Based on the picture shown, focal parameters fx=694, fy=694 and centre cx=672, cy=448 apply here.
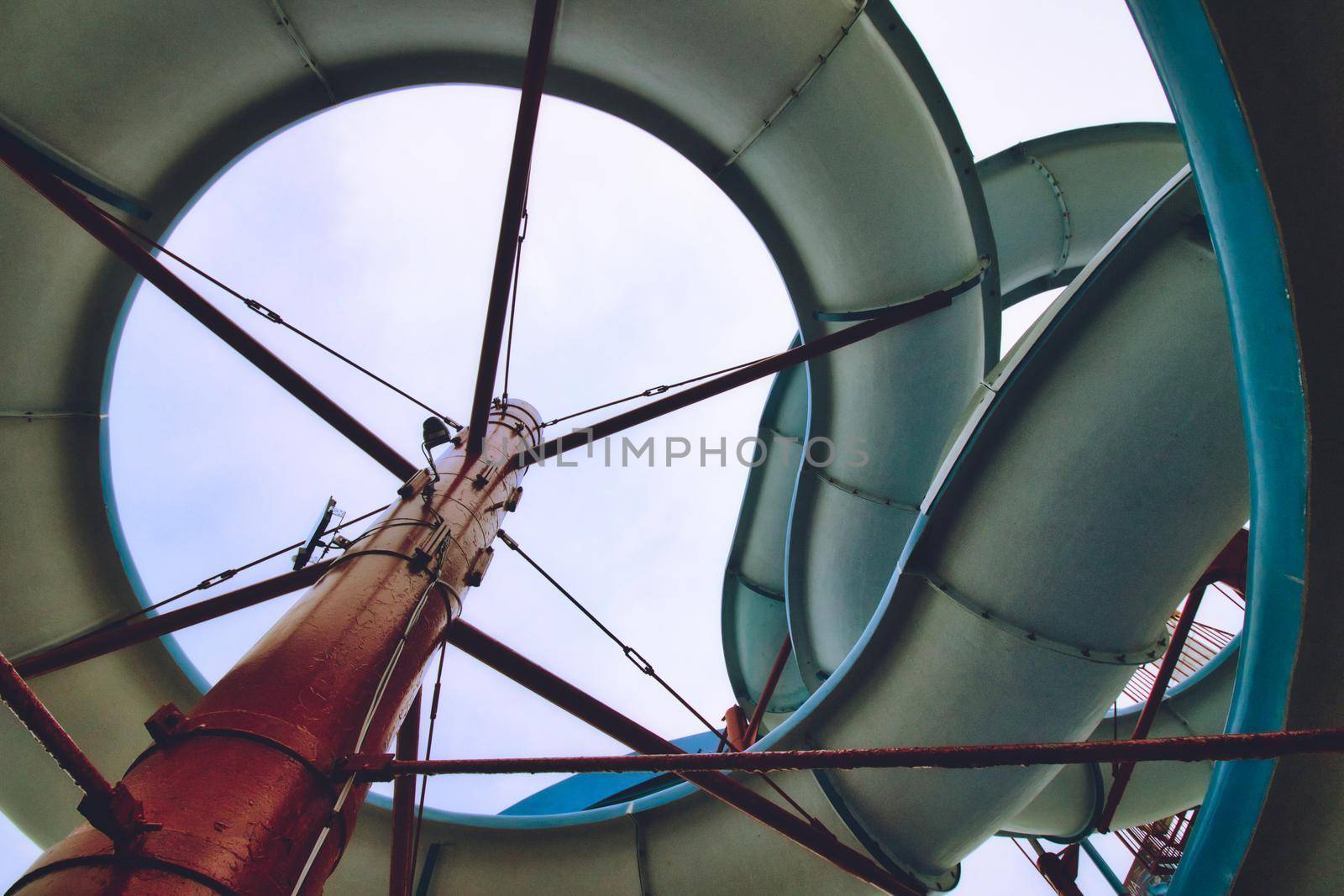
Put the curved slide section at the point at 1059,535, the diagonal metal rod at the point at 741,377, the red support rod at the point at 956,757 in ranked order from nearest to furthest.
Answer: the red support rod at the point at 956,757 < the curved slide section at the point at 1059,535 < the diagonal metal rod at the point at 741,377

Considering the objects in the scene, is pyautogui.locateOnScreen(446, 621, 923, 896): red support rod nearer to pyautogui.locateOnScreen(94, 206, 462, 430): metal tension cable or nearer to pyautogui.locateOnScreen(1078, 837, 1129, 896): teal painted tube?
pyautogui.locateOnScreen(94, 206, 462, 430): metal tension cable

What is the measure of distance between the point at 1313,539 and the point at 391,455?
5851 millimetres

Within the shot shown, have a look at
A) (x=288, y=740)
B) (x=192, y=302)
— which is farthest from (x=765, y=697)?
(x=192, y=302)

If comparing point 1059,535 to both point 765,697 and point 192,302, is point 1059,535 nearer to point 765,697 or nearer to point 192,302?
point 765,697

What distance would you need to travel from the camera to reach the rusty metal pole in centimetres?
212

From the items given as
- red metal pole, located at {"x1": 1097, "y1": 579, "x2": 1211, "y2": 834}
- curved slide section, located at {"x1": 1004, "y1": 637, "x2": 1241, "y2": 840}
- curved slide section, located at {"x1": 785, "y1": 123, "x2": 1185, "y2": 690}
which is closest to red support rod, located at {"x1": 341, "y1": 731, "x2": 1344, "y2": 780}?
red metal pole, located at {"x1": 1097, "y1": 579, "x2": 1211, "y2": 834}

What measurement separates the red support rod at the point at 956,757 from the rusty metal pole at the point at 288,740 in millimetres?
351

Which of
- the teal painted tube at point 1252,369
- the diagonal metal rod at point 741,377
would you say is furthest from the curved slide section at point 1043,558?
the diagonal metal rod at point 741,377

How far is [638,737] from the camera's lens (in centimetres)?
475

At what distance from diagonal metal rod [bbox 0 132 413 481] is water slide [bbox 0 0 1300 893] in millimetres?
1656

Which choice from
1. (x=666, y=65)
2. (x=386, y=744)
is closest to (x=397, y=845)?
(x=386, y=744)

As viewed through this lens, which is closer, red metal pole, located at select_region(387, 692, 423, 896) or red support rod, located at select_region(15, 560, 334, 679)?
red metal pole, located at select_region(387, 692, 423, 896)

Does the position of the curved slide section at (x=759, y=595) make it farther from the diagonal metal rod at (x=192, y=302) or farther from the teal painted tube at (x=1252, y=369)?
the teal painted tube at (x=1252, y=369)

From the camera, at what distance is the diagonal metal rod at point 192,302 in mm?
4629
